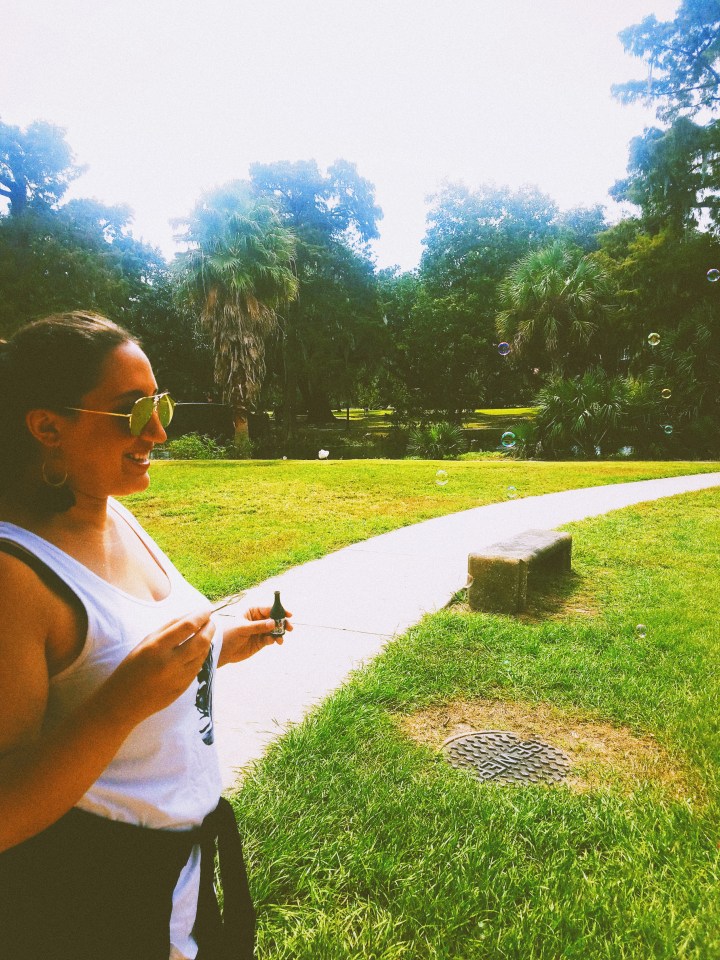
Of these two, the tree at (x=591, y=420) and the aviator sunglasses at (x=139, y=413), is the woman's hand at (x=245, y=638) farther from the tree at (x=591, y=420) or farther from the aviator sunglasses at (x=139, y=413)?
the tree at (x=591, y=420)

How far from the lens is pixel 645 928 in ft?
6.13

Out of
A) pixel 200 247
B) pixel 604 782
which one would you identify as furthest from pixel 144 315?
pixel 604 782

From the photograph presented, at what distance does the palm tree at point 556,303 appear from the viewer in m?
20.7

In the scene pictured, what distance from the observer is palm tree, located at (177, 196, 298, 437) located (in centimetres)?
1995

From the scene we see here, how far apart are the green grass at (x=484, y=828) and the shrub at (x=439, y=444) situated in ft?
55.1

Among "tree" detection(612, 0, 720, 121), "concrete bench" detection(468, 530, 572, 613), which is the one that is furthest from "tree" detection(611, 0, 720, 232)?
"concrete bench" detection(468, 530, 572, 613)

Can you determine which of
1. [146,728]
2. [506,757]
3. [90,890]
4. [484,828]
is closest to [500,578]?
[506,757]

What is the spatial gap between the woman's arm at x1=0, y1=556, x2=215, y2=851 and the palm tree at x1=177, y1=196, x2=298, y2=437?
19764 mm

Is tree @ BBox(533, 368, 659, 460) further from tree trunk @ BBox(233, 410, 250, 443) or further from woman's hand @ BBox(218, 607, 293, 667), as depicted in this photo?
woman's hand @ BBox(218, 607, 293, 667)

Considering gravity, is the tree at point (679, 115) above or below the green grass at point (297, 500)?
above

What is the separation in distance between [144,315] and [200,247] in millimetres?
11533

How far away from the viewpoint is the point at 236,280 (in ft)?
64.9

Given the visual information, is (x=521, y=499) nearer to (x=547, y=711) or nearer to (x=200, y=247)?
(x=547, y=711)

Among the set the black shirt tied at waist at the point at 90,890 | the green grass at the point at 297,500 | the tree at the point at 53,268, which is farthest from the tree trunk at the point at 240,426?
the black shirt tied at waist at the point at 90,890
